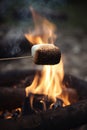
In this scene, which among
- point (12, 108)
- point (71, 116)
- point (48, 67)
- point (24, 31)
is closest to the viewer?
point (71, 116)

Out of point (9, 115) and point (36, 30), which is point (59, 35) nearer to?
point (36, 30)

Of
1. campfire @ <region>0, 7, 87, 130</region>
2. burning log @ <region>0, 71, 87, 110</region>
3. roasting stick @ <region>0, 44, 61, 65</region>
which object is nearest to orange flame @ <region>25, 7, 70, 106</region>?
campfire @ <region>0, 7, 87, 130</region>

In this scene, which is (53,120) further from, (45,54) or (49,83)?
(49,83)

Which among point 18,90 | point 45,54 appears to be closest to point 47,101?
point 18,90

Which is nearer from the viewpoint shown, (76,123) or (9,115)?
(76,123)

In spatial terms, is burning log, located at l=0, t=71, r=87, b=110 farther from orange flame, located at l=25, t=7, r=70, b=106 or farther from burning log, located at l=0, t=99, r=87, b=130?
burning log, located at l=0, t=99, r=87, b=130

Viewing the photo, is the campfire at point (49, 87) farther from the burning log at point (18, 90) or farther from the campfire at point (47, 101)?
the burning log at point (18, 90)

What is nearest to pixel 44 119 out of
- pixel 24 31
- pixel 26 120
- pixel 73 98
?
pixel 26 120
